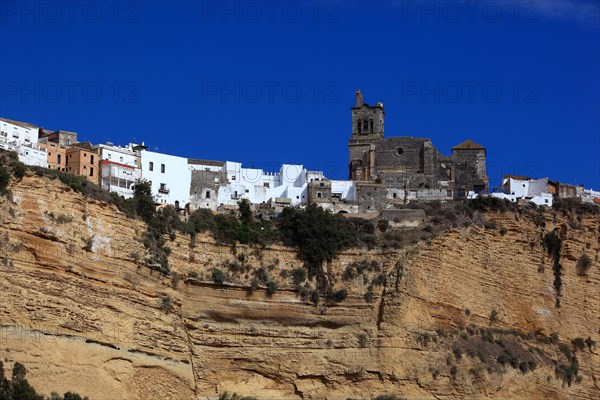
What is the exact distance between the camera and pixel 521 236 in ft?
179

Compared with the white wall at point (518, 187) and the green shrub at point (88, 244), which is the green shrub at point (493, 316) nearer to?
the white wall at point (518, 187)

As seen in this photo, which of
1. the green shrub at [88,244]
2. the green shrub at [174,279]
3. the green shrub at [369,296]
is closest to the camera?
the green shrub at [88,244]

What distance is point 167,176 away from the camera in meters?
53.6

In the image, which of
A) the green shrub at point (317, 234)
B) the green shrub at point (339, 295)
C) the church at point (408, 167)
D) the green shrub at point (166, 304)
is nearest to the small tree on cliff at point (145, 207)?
the green shrub at point (166, 304)

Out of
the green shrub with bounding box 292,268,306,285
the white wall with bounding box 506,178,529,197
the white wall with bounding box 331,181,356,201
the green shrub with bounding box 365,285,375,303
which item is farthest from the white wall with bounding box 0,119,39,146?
the white wall with bounding box 506,178,529,197

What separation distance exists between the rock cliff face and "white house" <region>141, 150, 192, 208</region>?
18.6 feet

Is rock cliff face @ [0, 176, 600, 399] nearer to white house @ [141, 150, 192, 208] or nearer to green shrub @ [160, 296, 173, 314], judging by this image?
green shrub @ [160, 296, 173, 314]

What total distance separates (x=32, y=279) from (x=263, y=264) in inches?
420

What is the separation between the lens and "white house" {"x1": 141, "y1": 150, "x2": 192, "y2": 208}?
5278 cm

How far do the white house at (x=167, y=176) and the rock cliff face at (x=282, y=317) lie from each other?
18.6ft

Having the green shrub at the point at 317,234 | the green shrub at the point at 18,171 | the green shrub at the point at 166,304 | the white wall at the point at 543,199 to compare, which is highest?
the white wall at the point at 543,199

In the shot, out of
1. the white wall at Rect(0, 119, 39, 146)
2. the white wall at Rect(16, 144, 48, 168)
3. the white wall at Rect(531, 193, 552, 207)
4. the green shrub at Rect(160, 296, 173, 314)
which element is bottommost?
the green shrub at Rect(160, 296, 173, 314)

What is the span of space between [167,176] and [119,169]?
3123mm

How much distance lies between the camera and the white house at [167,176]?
173 feet
